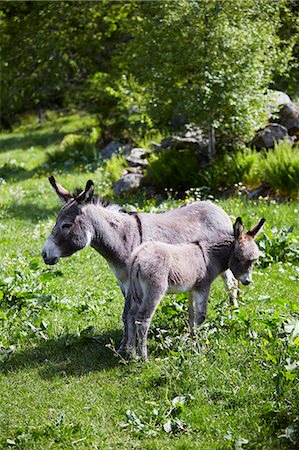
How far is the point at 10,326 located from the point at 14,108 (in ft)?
90.4

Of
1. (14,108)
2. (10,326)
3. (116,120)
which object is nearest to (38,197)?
(116,120)

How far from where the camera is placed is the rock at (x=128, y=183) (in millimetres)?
15828

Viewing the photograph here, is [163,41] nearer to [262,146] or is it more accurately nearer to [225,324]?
[262,146]

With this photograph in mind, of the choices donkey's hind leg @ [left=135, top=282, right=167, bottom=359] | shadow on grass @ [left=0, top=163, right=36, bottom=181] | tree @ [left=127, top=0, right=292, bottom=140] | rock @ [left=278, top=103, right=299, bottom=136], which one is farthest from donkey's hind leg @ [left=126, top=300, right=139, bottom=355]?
shadow on grass @ [left=0, top=163, right=36, bottom=181]

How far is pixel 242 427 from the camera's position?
5336mm

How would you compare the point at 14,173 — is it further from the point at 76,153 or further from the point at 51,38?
the point at 51,38

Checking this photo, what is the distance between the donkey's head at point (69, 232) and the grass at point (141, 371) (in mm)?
1119

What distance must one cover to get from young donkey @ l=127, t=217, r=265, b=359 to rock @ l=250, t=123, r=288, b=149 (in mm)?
8748

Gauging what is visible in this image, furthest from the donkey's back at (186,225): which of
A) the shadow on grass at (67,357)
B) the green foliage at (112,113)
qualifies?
the green foliage at (112,113)

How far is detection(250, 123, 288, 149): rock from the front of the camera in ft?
50.5

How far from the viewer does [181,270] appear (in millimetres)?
6430

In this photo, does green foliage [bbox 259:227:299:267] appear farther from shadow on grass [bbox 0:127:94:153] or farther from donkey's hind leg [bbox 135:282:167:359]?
shadow on grass [bbox 0:127:94:153]

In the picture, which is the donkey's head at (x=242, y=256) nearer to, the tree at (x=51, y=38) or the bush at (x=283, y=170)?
the bush at (x=283, y=170)

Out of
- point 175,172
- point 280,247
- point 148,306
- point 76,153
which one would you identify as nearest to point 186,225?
point 148,306
